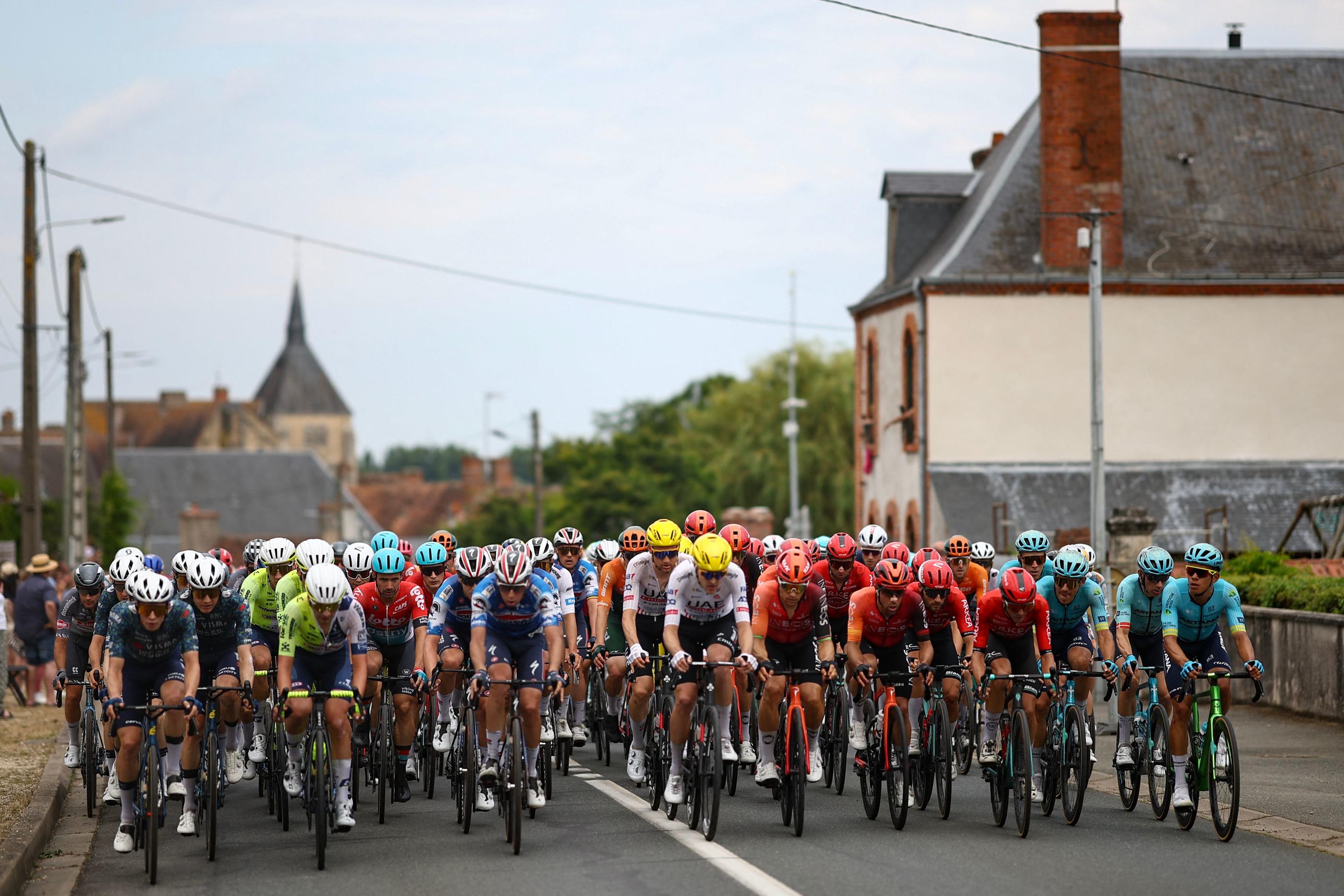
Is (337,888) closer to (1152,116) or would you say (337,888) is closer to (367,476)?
(1152,116)

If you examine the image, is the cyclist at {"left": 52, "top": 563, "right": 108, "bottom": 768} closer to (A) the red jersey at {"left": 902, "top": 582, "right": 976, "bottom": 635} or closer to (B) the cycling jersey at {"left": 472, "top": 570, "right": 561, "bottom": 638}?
(B) the cycling jersey at {"left": 472, "top": 570, "right": 561, "bottom": 638}

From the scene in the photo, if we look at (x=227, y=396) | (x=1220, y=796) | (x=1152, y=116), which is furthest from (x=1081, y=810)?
(x=227, y=396)

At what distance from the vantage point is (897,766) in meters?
11.2

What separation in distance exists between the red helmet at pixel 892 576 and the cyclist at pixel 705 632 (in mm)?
891

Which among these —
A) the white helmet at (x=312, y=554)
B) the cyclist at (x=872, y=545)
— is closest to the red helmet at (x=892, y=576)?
the cyclist at (x=872, y=545)

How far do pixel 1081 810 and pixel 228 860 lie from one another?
5397 millimetres

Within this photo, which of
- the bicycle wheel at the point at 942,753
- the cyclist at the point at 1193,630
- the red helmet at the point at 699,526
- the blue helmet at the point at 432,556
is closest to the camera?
the cyclist at the point at 1193,630

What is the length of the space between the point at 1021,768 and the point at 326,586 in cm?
436

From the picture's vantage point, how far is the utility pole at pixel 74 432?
36094mm

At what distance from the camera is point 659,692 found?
38.7 ft

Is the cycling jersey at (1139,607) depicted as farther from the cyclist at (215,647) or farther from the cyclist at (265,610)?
the cyclist at (265,610)

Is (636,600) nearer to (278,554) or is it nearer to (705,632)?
(705,632)

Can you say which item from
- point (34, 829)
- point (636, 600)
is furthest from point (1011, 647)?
point (34, 829)

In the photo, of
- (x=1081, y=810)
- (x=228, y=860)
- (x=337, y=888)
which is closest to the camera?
(x=337, y=888)
